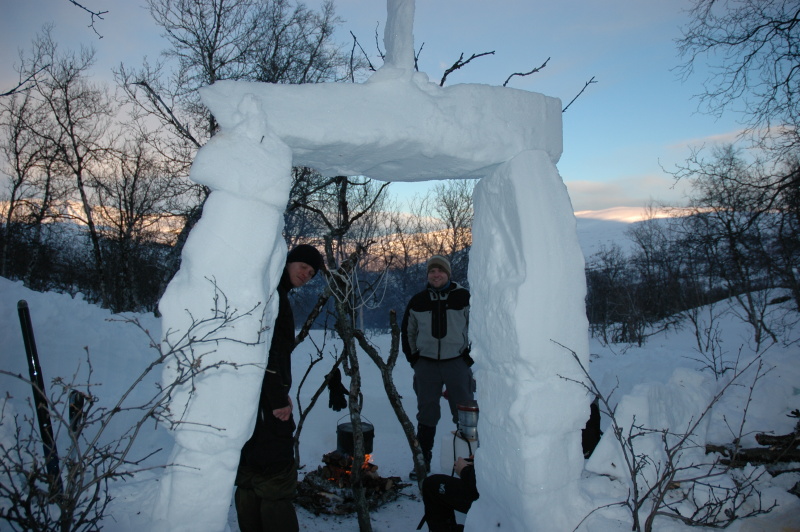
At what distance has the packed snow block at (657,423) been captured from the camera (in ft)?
8.37

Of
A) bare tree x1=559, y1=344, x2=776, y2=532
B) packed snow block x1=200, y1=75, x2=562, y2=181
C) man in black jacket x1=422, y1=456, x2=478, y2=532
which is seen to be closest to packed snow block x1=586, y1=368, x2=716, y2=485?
bare tree x1=559, y1=344, x2=776, y2=532

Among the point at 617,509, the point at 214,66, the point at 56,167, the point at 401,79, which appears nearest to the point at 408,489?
the point at 617,509

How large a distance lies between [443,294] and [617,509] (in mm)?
2303

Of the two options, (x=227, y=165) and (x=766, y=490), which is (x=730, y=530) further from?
(x=227, y=165)

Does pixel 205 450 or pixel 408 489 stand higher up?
pixel 205 450

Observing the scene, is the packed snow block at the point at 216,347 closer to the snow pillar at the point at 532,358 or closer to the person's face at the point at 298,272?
the person's face at the point at 298,272

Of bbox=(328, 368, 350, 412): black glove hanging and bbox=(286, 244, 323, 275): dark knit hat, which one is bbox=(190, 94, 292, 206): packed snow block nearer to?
bbox=(286, 244, 323, 275): dark knit hat

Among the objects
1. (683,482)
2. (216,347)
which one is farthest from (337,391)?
(683,482)

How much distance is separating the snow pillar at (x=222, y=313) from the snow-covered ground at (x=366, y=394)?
1.14ft

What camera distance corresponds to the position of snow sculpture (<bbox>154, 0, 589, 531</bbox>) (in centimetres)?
201

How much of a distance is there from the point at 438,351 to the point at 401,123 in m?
2.40

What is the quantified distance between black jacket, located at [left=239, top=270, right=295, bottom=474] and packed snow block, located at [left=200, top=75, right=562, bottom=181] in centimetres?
99

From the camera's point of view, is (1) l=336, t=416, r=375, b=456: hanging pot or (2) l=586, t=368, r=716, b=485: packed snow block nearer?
(2) l=586, t=368, r=716, b=485: packed snow block

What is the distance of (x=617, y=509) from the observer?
7.66 feet
